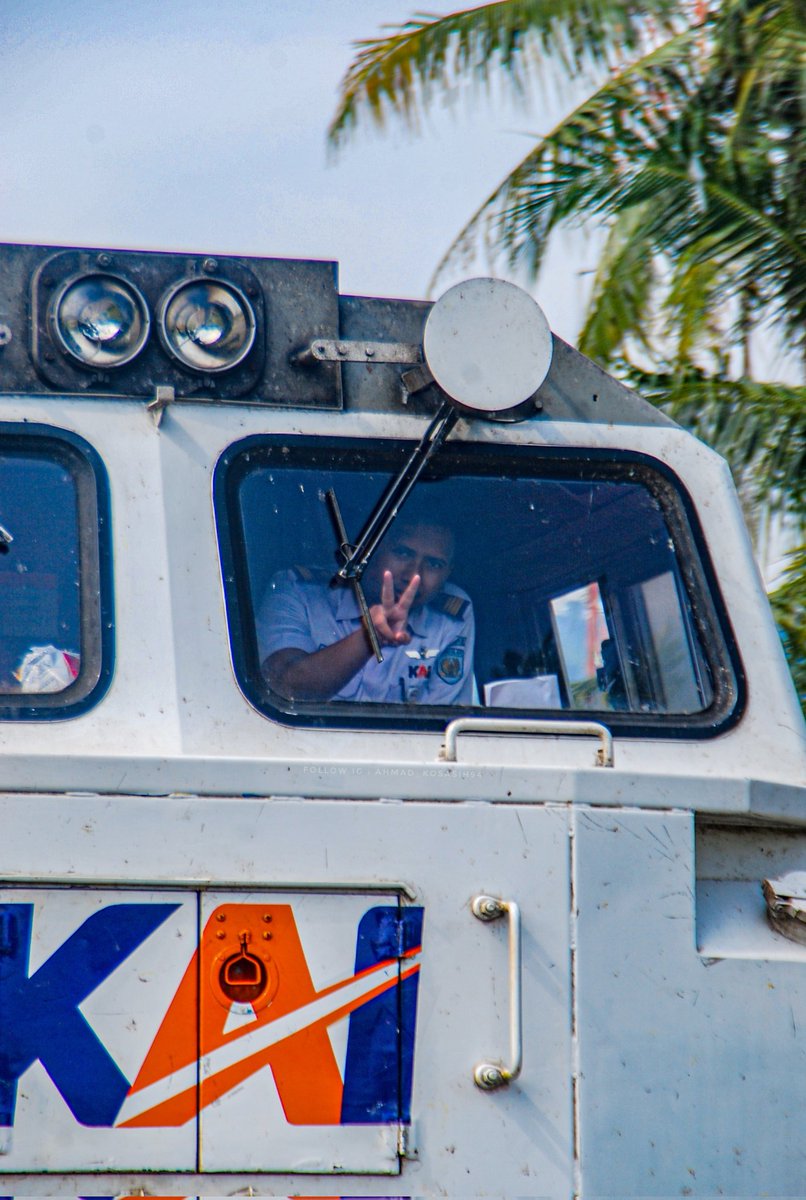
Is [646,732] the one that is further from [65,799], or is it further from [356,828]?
[65,799]

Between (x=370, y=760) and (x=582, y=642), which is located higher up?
(x=582, y=642)

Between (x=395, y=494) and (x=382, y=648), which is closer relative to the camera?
(x=382, y=648)

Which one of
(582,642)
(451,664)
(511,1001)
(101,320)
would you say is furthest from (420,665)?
(101,320)

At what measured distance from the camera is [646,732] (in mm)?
3271

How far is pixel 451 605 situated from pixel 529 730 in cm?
51

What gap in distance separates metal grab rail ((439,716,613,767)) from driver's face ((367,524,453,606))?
429 millimetres

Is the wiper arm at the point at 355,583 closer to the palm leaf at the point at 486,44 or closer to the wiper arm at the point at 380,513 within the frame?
the wiper arm at the point at 380,513

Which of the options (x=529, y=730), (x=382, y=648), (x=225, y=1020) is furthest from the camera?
(x=382, y=648)

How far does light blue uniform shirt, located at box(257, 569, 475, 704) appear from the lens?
125 inches

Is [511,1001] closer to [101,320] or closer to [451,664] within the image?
[451,664]

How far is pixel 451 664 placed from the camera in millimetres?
3295

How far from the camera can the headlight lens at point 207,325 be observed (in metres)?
3.33

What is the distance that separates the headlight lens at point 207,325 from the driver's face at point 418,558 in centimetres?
55

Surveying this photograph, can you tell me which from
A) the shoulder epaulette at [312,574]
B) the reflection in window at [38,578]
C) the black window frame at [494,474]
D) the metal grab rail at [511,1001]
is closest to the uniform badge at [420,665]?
the black window frame at [494,474]
